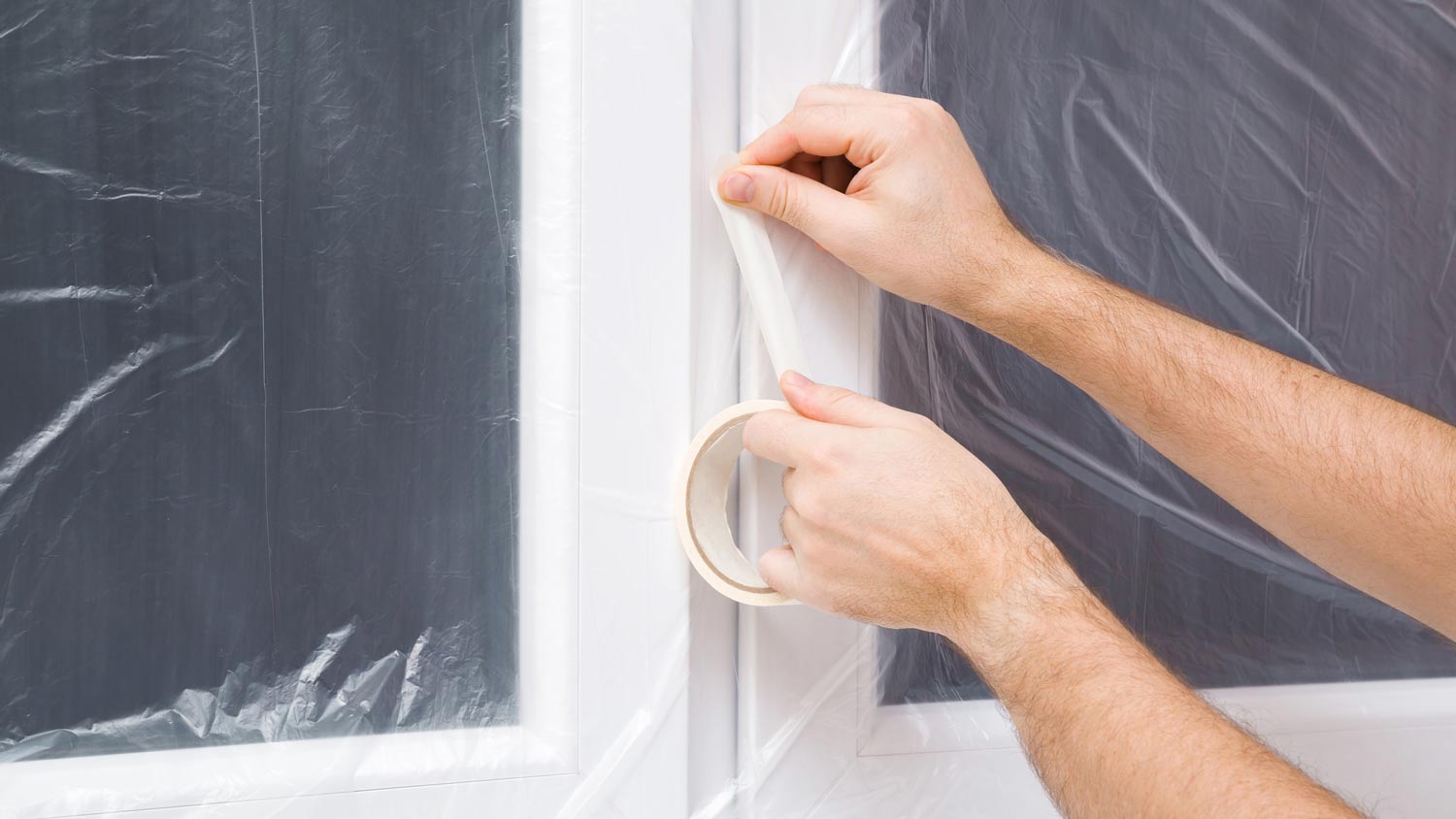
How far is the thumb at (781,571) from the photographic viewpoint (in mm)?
490

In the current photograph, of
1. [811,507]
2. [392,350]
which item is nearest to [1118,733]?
[811,507]

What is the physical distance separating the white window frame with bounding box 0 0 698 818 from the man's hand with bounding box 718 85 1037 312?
0.06 metres

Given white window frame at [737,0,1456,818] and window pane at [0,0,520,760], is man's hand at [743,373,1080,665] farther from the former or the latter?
window pane at [0,0,520,760]

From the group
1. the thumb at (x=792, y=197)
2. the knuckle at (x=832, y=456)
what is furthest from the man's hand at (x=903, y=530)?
the thumb at (x=792, y=197)

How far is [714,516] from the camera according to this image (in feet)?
1.77

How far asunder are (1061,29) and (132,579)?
69 centimetres

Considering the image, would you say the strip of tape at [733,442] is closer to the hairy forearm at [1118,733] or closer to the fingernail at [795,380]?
the fingernail at [795,380]

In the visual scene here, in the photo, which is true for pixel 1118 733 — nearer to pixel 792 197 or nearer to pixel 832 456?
pixel 832 456

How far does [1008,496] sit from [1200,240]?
0.32 meters

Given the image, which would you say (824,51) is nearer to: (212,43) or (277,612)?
(212,43)

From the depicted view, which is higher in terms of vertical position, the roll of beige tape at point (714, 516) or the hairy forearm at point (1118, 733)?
the roll of beige tape at point (714, 516)

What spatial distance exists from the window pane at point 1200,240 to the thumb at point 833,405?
108mm

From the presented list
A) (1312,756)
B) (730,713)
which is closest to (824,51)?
(730,713)

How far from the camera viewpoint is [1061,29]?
61cm
